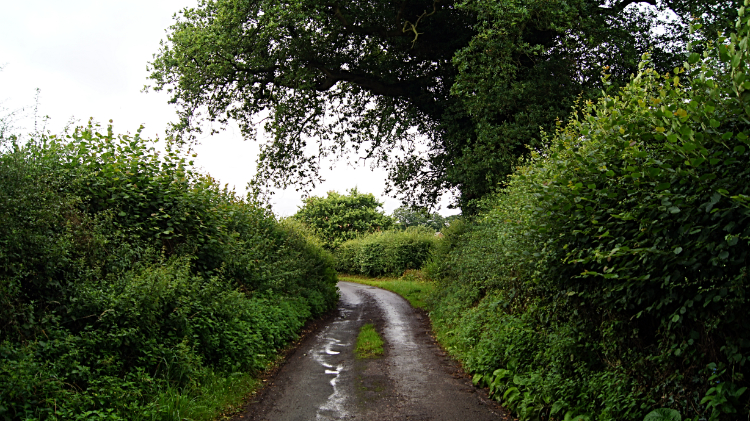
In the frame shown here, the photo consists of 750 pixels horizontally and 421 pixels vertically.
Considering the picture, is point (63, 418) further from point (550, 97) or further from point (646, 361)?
point (550, 97)

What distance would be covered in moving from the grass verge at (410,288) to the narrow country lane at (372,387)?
6728 mm

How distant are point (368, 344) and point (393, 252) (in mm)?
20941

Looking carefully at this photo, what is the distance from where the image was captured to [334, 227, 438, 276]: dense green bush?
32188 mm

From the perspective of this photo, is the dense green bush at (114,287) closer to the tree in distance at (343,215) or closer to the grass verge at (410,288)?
the grass verge at (410,288)

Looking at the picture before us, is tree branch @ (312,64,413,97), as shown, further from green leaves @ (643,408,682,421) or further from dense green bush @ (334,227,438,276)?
green leaves @ (643,408,682,421)

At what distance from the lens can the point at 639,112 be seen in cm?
521

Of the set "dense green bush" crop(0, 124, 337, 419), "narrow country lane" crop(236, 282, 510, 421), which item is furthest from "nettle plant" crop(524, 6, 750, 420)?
"dense green bush" crop(0, 124, 337, 419)

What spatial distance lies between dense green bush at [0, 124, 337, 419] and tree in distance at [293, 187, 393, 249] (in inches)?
1290

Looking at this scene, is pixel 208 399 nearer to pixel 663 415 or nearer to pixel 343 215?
pixel 663 415

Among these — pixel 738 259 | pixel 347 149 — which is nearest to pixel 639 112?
pixel 738 259

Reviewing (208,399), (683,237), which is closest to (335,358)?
(208,399)

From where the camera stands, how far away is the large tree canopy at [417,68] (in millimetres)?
14133

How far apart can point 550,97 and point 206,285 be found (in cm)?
1111

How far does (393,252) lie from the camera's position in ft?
106
